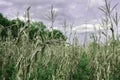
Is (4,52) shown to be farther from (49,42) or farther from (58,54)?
(49,42)

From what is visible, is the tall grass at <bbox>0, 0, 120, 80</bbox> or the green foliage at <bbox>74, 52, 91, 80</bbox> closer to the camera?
the tall grass at <bbox>0, 0, 120, 80</bbox>

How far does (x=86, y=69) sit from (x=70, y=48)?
60cm

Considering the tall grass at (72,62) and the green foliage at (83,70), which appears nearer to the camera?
the tall grass at (72,62)

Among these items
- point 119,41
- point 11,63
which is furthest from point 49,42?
point 119,41

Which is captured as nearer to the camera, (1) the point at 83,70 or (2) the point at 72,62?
(2) the point at 72,62

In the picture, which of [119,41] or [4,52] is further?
[119,41]

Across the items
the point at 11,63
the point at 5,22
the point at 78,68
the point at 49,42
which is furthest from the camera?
the point at 5,22

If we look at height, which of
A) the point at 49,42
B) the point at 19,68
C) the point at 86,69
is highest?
the point at 49,42

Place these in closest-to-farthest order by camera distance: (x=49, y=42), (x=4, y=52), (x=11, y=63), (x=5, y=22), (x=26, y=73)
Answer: (x=49, y=42) < (x=26, y=73) < (x=4, y=52) < (x=11, y=63) < (x=5, y=22)

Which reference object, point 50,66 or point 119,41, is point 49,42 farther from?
point 119,41

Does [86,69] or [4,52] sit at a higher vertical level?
[4,52]

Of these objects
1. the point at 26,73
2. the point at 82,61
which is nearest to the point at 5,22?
the point at 82,61

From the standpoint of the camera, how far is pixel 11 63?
682 centimetres

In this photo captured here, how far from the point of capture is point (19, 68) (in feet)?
9.30
